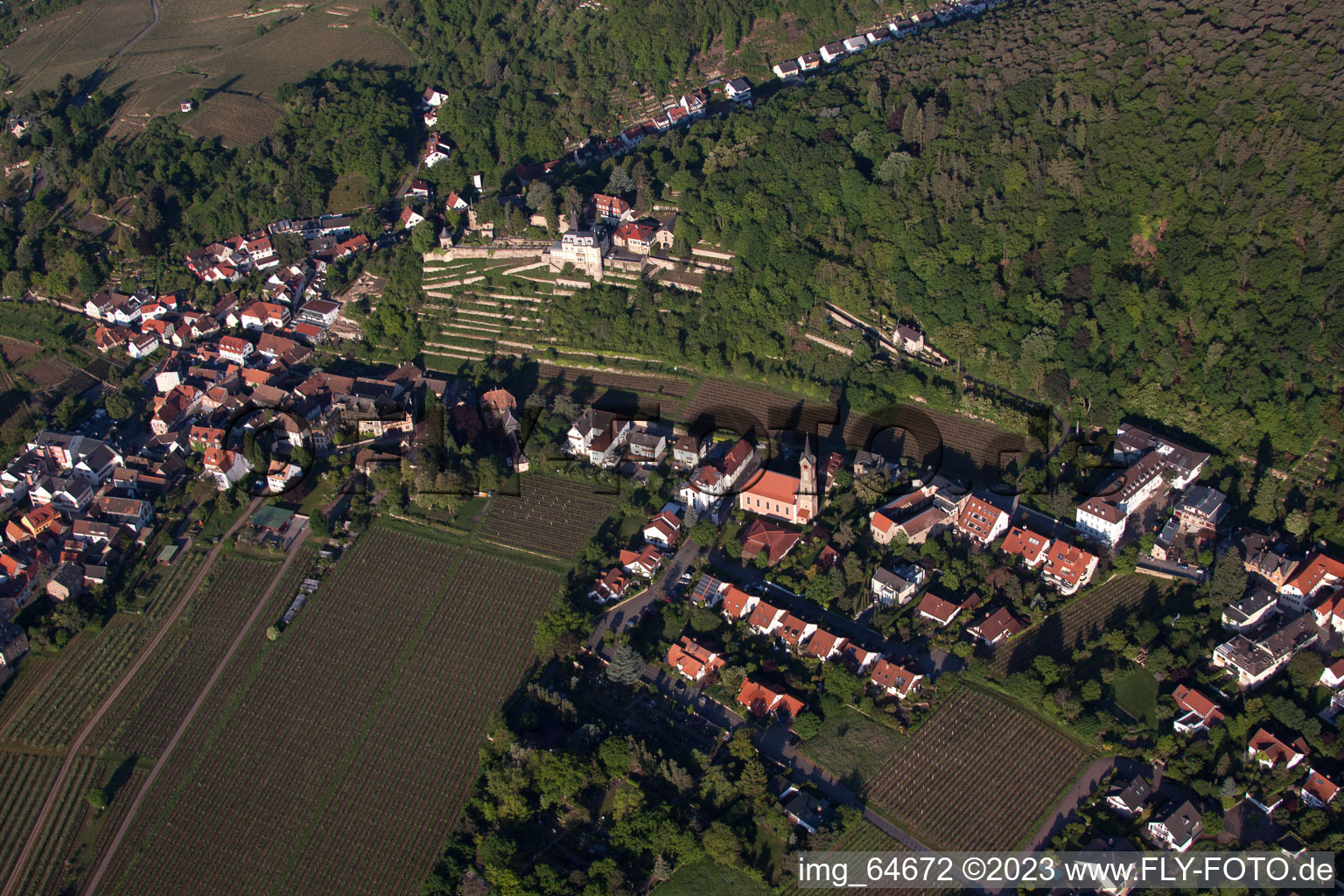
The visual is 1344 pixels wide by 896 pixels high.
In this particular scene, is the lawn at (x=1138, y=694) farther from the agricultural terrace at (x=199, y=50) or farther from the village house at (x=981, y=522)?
the agricultural terrace at (x=199, y=50)

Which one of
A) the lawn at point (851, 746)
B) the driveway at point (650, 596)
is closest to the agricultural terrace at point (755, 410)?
the driveway at point (650, 596)

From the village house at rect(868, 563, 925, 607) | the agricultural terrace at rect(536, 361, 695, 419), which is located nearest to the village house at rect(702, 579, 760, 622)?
the village house at rect(868, 563, 925, 607)

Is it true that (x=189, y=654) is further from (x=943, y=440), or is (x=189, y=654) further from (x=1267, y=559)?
(x=1267, y=559)

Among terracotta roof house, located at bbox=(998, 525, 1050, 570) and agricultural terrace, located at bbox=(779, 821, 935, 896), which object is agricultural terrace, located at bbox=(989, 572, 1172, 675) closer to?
terracotta roof house, located at bbox=(998, 525, 1050, 570)

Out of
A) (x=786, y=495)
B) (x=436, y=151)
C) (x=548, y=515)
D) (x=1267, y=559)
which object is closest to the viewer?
(x=1267, y=559)

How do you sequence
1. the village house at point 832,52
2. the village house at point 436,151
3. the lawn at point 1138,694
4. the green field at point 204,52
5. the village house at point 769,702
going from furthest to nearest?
the green field at point 204,52
the village house at point 832,52
the village house at point 436,151
the village house at point 769,702
the lawn at point 1138,694

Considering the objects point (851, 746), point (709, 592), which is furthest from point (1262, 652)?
point (709, 592)
